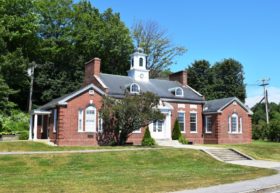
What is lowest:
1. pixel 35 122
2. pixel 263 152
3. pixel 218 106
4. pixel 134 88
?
pixel 263 152

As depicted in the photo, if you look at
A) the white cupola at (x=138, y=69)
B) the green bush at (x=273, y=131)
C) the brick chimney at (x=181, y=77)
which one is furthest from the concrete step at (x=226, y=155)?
the green bush at (x=273, y=131)

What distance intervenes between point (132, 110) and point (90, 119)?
440 cm

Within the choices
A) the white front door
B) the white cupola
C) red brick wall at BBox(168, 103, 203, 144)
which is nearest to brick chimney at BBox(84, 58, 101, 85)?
the white cupola

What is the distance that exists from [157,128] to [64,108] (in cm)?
1027

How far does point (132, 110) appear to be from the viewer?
28281 millimetres

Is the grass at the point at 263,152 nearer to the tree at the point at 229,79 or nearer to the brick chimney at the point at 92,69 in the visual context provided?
the brick chimney at the point at 92,69

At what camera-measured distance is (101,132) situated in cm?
3106

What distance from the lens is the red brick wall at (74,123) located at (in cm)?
2923

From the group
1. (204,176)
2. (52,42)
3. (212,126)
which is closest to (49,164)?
(204,176)

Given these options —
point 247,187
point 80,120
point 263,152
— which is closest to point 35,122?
point 80,120

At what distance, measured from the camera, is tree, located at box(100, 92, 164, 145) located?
92.9ft

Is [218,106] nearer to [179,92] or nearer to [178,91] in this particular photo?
[179,92]

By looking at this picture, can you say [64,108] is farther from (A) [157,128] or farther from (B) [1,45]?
(B) [1,45]

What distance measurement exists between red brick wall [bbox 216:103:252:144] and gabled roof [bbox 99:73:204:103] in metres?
2.91
